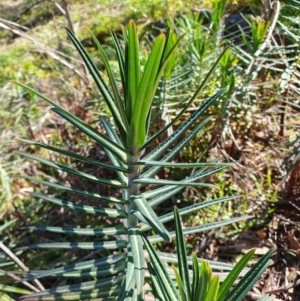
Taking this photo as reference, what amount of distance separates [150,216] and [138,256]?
5.5 inches

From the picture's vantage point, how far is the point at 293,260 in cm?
144

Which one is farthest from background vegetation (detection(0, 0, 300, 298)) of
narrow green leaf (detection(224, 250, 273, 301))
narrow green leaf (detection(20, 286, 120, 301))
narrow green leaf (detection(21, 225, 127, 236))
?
narrow green leaf (detection(224, 250, 273, 301))

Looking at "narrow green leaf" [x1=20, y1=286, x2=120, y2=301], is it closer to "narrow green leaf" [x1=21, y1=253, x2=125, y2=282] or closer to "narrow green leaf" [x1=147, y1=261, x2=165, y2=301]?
"narrow green leaf" [x1=21, y1=253, x2=125, y2=282]

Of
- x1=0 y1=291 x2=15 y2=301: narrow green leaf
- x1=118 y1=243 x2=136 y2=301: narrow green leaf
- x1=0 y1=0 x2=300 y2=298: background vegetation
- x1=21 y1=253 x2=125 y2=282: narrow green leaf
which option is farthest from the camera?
x1=0 y1=0 x2=300 y2=298: background vegetation

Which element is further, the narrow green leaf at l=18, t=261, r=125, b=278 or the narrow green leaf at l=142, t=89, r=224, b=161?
the narrow green leaf at l=18, t=261, r=125, b=278

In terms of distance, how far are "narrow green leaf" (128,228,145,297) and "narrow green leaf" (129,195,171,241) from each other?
0.34 ft

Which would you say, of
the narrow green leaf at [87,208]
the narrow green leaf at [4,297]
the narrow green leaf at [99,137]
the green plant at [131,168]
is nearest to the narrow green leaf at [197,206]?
the green plant at [131,168]

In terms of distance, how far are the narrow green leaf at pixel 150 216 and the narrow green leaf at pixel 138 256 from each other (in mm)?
104

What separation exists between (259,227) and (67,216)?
29.4 inches

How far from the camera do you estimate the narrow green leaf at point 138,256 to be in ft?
3.25

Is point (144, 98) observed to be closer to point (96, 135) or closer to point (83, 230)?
point (96, 135)

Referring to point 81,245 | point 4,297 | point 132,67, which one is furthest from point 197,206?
point 4,297

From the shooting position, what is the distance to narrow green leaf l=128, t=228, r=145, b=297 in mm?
990

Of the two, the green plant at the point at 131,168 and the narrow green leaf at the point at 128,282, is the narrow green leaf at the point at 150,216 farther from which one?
the narrow green leaf at the point at 128,282
